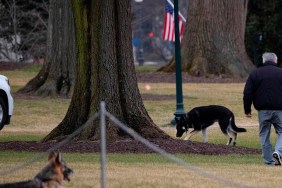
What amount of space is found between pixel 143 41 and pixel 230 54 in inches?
2239

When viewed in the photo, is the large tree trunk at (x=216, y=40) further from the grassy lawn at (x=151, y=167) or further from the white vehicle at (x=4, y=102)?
the white vehicle at (x=4, y=102)

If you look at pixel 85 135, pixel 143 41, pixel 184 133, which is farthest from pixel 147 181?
pixel 143 41

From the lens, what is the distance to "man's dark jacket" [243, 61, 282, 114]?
57.9ft

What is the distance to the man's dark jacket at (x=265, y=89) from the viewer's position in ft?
57.9

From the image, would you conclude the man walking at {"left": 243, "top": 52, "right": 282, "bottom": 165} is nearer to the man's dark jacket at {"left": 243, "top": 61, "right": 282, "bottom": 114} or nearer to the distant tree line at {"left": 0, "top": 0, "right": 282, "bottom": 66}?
the man's dark jacket at {"left": 243, "top": 61, "right": 282, "bottom": 114}

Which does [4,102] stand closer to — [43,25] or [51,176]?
[51,176]

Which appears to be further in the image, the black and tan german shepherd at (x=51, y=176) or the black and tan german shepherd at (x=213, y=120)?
the black and tan german shepherd at (x=213, y=120)

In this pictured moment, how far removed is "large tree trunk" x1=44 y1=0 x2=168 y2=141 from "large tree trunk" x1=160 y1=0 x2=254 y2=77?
81.7 ft

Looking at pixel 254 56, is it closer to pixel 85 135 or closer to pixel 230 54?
pixel 230 54

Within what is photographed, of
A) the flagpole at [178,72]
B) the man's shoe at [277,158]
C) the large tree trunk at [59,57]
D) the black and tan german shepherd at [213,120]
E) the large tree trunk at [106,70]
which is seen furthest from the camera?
the large tree trunk at [59,57]

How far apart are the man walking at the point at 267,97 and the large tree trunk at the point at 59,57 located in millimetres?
16507

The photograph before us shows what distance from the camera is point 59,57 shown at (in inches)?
1351

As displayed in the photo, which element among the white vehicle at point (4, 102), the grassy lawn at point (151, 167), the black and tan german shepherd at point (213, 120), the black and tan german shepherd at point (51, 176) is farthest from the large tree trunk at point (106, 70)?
the black and tan german shepherd at point (51, 176)

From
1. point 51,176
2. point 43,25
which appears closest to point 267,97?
point 51,176
